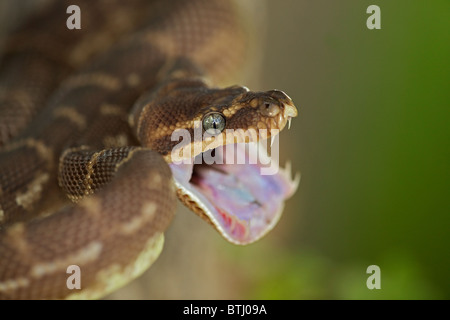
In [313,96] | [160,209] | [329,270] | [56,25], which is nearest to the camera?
[160,209]

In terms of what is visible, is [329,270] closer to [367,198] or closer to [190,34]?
[367,198]

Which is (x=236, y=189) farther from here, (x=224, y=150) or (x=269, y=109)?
(x=269, y=109)

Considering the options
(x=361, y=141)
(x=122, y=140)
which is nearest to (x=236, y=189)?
(x=122, y=140)

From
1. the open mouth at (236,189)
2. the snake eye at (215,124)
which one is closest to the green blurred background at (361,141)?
the open mouth at (236,189)

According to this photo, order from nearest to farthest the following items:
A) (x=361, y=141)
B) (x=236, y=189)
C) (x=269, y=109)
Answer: (x=269, y=109), (x=236, y=189), (x=361, y=141)

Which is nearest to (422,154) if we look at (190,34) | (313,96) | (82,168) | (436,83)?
(436,83)
